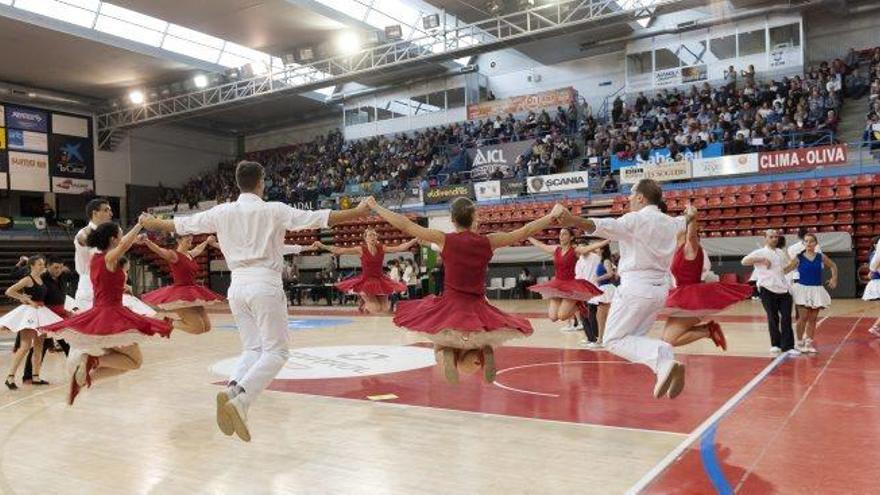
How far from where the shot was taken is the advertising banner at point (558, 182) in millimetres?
22172

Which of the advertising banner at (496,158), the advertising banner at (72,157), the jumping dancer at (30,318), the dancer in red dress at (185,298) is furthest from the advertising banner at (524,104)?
the jumping dancer at (30,318)

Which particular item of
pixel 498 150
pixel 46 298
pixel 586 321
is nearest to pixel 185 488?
pixel 46 298

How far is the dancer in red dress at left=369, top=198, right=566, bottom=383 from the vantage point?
5.28 m

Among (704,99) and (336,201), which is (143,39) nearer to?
(336,201)

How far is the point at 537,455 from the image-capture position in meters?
5.04

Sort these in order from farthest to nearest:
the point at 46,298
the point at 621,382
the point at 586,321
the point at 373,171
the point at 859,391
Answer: the point at 373,171 → the point at 586,321 → the point at 46,298 → the point at 621,382 → the point at 859,391

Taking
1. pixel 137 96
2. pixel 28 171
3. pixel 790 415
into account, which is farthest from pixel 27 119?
pixel 790 415

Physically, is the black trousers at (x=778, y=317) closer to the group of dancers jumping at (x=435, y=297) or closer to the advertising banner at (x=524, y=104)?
the group of dancers jumping at (x=435, y=297)

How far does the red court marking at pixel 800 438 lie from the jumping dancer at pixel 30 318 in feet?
26.8

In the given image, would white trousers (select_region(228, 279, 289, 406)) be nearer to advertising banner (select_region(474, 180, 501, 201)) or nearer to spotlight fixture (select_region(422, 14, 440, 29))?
advertising banner (select_region(474, 180, 501, 201))

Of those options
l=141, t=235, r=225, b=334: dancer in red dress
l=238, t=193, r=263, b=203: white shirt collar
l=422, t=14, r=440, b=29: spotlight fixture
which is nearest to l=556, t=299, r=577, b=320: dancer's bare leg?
l=141, t=235, r=225, b=334: dancer in red dress

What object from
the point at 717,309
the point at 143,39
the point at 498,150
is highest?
the point at 143,39

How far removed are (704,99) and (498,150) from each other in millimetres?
7624

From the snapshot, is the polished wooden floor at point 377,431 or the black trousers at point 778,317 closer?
the polished wooden floor at point 377,431
